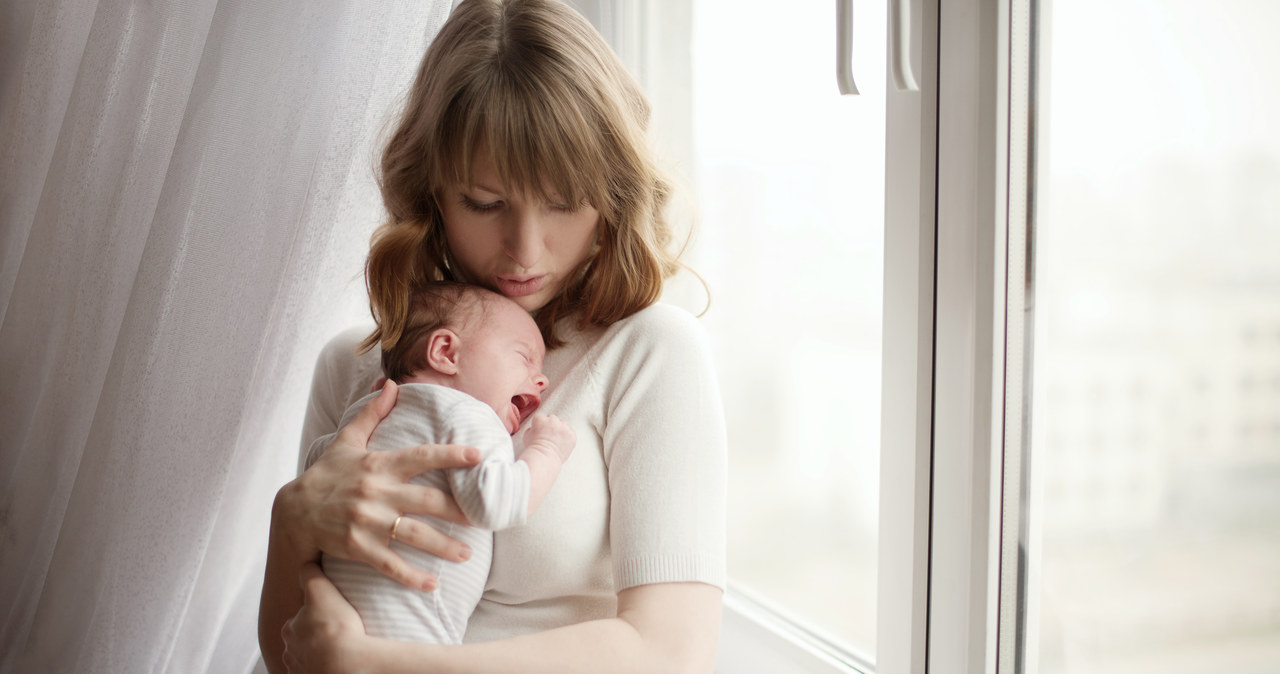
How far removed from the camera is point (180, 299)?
117cm

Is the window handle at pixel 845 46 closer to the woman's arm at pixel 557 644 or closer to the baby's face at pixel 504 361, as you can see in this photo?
the baby's face at pixel 504 361

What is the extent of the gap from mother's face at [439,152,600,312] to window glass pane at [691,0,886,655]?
0.43 meters

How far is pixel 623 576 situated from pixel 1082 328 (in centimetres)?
53

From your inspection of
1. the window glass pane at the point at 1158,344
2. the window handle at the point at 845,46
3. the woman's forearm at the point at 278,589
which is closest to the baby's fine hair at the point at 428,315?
the woman's forearm at the point at 278,589

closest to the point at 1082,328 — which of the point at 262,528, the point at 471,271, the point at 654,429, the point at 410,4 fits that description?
the point at 654,429

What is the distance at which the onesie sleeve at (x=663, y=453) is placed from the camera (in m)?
0.85

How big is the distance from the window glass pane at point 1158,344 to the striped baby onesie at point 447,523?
22.2 inches

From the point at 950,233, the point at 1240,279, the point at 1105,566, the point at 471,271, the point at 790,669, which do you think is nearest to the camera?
the point at 1240,279

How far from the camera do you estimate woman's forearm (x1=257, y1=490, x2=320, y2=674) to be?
927 millimetres

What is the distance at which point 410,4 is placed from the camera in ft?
3.75

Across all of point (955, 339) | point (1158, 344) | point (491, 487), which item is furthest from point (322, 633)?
point (1158, 344)

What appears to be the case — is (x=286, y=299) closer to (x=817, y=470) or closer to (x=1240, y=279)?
(x=817, y=470)

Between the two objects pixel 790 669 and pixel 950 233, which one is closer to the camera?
pixel 950 233

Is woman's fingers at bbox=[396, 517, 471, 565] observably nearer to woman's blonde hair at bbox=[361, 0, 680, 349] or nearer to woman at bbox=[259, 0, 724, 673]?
woman at bbox=[259, 0, 724, 673]
